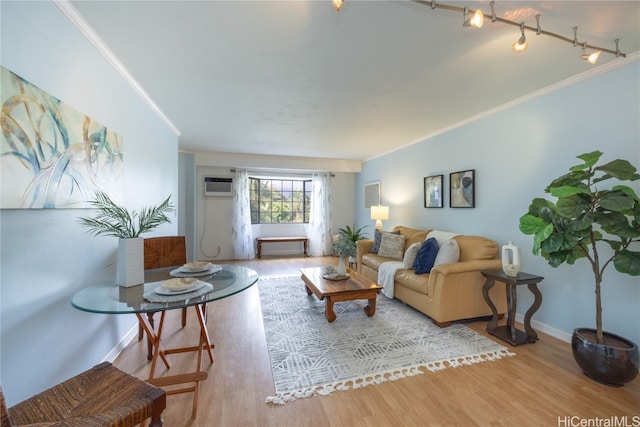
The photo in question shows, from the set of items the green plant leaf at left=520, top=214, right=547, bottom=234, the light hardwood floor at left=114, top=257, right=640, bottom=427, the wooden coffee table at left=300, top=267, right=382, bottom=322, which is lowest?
the light hardwood floor at left=114, top=257, right=640, bottom=427

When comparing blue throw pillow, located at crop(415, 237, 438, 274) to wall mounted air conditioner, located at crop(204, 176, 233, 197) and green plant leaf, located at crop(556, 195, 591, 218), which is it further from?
wall mounted air conditioner, located at crop(204, 176, 233, 197)

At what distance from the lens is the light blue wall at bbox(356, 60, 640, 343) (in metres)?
2.08

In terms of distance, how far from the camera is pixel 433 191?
408 centimetres

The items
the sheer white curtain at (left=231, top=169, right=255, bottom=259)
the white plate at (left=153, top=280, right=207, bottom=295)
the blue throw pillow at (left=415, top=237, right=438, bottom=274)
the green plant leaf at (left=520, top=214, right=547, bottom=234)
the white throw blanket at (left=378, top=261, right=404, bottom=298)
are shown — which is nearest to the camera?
the white plate at (left=153, top=280, right=207, bottom=295)

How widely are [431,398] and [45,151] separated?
2.67 m

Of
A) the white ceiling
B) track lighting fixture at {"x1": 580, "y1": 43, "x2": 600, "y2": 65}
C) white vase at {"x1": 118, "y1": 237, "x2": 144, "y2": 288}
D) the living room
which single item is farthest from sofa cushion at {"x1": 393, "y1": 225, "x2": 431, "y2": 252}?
white vase at {"x1": 118, "y1": 237, "x2": 144, "y2": 288}

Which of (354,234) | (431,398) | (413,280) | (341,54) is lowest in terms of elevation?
(431,398)

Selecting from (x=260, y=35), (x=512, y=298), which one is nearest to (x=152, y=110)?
(x=260, y=35)

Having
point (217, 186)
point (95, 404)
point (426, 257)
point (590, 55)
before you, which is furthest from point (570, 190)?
point (217, 186)

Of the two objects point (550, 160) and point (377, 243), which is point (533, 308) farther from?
point (377, 243)

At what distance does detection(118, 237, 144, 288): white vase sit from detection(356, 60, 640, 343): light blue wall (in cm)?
342

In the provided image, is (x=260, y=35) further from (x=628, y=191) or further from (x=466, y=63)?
(x=628, y=191)

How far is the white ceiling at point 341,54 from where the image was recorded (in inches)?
62.8

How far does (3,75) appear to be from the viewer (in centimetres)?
115
